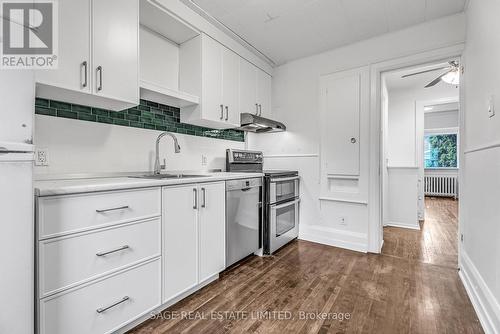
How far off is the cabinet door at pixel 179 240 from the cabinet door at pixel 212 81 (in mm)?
1002

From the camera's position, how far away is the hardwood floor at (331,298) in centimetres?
150

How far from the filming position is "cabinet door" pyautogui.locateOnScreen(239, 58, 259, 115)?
2955 millimetres

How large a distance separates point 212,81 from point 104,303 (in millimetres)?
2118

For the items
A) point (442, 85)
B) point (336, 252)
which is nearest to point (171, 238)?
point (336, 252)

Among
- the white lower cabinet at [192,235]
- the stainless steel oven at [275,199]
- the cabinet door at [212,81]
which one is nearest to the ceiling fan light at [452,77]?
the stainless steel oven at [275,199]

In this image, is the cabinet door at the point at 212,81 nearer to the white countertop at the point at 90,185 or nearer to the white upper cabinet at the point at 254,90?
the white upper cabinet at the point at 254,90

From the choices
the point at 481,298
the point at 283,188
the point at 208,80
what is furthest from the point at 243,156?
the point at 481,298

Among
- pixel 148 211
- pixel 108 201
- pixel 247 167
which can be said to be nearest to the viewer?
pixel 108 201

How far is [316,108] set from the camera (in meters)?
3.18

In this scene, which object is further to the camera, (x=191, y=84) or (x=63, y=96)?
(x=191, y=84)

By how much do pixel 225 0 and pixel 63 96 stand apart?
5.27ft

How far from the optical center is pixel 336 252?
2775mm

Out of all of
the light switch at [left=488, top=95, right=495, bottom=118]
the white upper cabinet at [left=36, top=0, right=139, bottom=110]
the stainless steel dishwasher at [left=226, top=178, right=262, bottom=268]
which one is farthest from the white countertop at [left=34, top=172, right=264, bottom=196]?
the light switch at [left=488, top=95, right=495, bottom=118]

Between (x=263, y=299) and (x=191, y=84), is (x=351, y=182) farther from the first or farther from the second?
(x=191, y=84)
